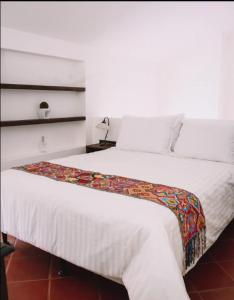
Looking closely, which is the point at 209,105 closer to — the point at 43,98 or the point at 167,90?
the point at 167,90

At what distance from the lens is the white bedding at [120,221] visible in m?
1.13

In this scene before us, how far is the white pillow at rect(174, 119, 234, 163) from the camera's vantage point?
226cm

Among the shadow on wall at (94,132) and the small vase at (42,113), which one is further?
the shadow on wall at (94,132)

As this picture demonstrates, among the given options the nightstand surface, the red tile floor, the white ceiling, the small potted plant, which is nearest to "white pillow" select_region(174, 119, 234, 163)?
the red tile floor

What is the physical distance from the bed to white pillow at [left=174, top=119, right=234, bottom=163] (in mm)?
183

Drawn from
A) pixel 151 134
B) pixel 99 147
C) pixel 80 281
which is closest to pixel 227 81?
pixel 151 134

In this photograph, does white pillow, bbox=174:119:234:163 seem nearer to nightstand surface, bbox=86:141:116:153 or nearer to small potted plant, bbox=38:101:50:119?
nightstand surface, bbox=86:141:116:153

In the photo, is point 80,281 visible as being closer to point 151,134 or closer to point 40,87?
point 151,134

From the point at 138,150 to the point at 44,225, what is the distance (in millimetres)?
1383

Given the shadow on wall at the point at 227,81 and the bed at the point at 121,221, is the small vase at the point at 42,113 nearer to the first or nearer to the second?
the bed at the point at 121,221

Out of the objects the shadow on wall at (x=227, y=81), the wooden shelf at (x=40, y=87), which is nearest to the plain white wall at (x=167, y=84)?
the shadow on wall at (x=227, y=81)

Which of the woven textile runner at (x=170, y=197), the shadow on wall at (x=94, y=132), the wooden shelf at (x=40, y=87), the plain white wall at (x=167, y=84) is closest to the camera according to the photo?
the woven textile runner at (x=170, y=197)

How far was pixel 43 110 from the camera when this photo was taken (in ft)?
8.82

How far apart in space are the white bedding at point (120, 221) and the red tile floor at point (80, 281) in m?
0.23
